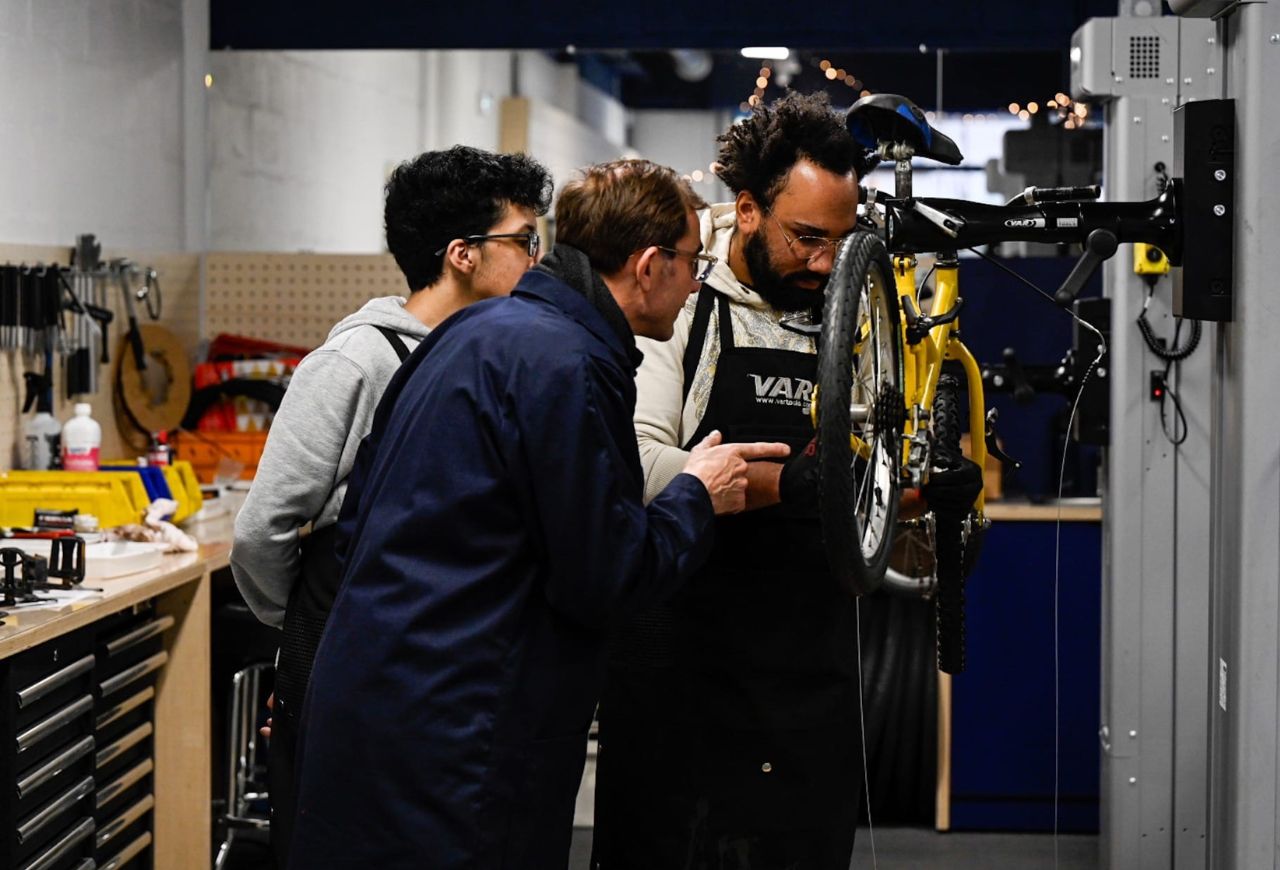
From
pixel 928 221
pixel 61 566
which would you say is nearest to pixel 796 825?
pixel 928 221

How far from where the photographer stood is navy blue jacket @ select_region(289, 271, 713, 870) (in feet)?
5.81

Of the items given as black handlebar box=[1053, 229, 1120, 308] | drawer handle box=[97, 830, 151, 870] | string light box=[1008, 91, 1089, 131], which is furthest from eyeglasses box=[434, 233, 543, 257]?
string light box=[1008, 91, 1089, 131]

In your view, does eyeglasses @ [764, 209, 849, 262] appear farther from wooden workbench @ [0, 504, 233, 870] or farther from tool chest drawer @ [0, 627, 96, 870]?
wooden workbench @ [0, 504, 233, 870]

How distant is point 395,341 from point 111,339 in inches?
98.0

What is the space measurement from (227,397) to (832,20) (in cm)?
246

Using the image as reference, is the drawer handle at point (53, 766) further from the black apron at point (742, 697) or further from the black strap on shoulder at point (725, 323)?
the black strap on shoulder at point (725, 323)

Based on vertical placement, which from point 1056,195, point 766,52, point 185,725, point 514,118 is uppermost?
point 766,52

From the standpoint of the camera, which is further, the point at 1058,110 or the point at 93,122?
the point at 1058,110

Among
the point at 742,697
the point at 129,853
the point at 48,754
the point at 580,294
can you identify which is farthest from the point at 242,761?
the point at 580,294

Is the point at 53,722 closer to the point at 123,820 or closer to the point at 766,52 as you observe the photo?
the point at 123,820

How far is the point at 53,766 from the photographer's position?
3018 mm

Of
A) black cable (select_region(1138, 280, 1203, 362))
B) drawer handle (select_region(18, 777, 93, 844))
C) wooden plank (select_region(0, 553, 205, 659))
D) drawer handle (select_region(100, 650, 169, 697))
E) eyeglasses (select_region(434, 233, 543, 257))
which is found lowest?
drawer handle (select_region(18, 777, 93, 844))

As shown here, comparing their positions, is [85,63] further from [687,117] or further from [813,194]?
[813,194]

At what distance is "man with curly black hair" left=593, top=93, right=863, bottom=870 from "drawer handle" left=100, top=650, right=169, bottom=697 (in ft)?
4.67
